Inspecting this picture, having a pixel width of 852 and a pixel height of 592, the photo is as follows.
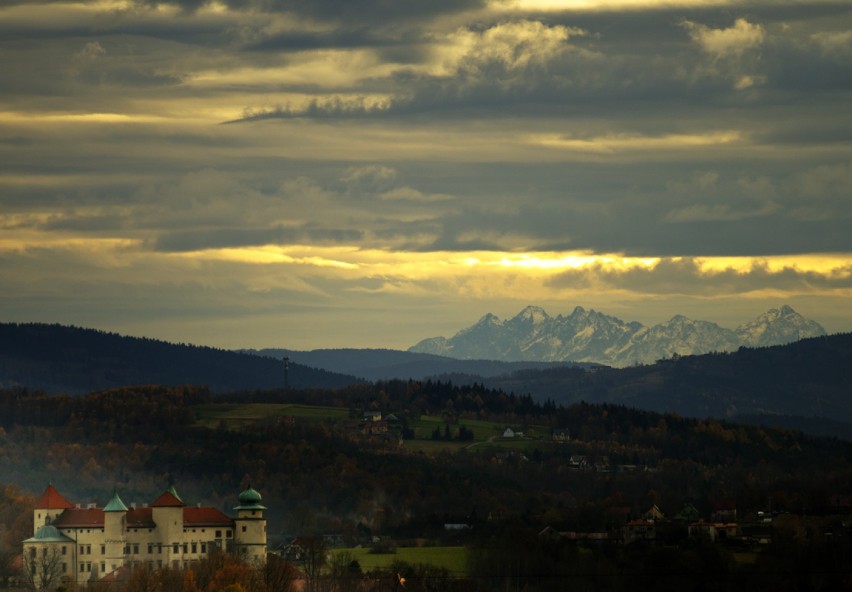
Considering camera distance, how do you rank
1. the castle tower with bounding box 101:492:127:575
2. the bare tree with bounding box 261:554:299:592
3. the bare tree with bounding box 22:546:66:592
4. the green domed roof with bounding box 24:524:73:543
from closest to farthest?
the bare tree with bounding box 261:554:299:592 < the bare tree with bounding box 22:546:66:592 < the castle tower with bounding box 101:492:127:575 < the green domed roof with bounding box 24:524:73:543

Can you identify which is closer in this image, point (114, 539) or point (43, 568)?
point (43, 568)

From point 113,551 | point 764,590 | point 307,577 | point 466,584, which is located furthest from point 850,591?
point 113,551

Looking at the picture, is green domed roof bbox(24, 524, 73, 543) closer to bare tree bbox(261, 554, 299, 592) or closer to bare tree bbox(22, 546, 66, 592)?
bare tree bbox(22, 546, 66, 592)

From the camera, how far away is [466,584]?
198125 millimetres

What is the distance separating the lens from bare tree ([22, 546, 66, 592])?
188 meters

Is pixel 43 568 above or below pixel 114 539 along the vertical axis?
below

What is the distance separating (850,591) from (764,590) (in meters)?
8.01

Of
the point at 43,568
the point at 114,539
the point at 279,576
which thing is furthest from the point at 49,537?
the point at 279,576

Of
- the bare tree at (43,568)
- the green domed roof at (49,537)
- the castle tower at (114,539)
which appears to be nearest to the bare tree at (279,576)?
the castle tower at (114,539)

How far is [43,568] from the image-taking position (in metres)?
193

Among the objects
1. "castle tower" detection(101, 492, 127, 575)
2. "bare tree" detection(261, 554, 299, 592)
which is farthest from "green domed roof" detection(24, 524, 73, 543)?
"bare tree" detection(261, 554, 299, 592)

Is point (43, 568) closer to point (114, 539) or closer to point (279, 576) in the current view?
point (114, 539)

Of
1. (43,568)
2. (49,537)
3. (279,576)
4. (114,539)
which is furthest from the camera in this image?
(49,537)

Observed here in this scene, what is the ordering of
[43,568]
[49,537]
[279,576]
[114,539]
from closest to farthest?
[279,576] → [43,568] → [114,539] → [49,537]
